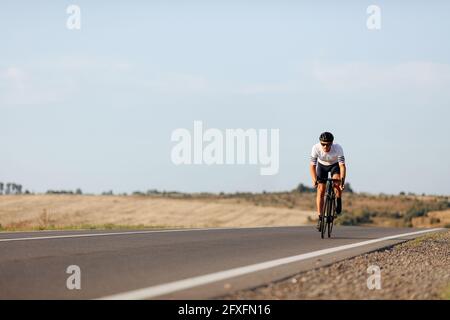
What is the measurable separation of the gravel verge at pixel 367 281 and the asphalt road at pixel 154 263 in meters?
0.28

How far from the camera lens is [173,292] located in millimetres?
7559

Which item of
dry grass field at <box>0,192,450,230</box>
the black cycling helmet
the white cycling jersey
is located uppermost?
the black cycling helmet

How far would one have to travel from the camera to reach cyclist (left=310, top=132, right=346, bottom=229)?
15250 mm

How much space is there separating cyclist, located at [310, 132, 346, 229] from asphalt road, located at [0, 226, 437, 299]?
1149 millimetres

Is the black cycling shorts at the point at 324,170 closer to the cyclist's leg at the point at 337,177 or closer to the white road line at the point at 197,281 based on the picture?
the cyclist's leg at the point at 337,177

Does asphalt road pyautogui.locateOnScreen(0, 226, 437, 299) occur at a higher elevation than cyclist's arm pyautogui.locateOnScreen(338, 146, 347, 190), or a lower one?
lower

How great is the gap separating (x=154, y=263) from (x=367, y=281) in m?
3.02

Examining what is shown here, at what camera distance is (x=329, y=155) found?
1535 cm
